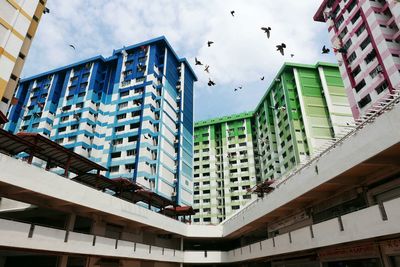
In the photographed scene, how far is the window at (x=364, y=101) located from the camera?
124 ft

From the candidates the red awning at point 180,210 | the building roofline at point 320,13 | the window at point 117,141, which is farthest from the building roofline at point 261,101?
the red awning at point 180,210

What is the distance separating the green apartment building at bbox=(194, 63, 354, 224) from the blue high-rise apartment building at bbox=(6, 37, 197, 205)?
69.7 feet

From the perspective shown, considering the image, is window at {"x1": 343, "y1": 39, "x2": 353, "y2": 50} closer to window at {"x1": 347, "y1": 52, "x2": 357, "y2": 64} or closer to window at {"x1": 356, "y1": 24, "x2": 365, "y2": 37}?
window at {"x1": 356, "y1": 24, "x2": 365, "y2": 37}

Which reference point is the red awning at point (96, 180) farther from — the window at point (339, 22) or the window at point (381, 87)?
A: the window at point (339, 22)

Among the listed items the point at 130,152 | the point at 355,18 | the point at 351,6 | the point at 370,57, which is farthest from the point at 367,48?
the point at 130,152

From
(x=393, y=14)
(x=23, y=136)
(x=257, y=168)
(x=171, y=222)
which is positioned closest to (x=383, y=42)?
(x=393, y=14)

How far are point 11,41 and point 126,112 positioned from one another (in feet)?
95.5

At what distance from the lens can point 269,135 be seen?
72.8m

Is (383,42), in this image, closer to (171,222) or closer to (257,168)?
(171,222)

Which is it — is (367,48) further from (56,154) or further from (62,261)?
(62,261)

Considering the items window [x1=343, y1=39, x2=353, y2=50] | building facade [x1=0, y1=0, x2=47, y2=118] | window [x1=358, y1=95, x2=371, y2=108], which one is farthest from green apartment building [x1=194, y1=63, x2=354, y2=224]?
building facade [x1=0, y1=0, x2=47, y2=118]

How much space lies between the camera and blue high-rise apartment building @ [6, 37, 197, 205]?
51.5 m

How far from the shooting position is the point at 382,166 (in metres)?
16.0

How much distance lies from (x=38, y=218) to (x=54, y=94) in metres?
46.1
